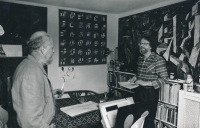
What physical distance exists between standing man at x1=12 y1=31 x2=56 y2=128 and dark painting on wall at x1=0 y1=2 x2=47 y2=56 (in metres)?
2.52

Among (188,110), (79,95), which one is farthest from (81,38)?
(188,110)

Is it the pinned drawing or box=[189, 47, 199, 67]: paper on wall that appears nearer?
box=[189, 47, 199, 67]: paper on wall

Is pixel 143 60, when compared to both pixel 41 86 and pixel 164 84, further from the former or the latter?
pixel 41 86

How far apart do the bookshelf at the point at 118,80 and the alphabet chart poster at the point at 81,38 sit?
1.62 feet

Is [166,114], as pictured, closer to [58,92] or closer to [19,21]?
[58,92]

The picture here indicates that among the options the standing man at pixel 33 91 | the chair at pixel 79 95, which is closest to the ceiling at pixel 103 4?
the chair at pixel 79 95

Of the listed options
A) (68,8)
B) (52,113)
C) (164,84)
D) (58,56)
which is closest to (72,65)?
(58,56)

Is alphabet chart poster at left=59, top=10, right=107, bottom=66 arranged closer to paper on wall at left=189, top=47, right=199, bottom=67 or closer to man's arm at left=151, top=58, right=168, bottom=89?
man's arm at left=151, top=58, right=168, bottom=89

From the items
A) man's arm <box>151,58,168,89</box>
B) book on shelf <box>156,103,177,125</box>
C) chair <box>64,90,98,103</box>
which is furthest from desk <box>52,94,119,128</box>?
book on shelf <box>156,103,177,125</box>

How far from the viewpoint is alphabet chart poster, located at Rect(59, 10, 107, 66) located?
4238mm

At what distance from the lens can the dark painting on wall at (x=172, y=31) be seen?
120 inches

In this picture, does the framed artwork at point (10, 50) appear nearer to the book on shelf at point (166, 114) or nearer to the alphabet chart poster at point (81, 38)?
the alphabet chart poster at point (81, 38)

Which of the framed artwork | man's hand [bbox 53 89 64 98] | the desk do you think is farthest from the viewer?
the framed artwork

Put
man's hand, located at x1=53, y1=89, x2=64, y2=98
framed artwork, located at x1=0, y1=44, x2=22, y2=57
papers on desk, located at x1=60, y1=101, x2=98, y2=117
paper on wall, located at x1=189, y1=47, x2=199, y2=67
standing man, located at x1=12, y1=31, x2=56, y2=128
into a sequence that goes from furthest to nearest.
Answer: framed artwork, located at x1=0, y1=44, x2=22, y2=57
paper on wall, located at x1=189, y1=47, x2=199, y2=67
man's hand, located at x1=53, y1=89, x2=64, y2=98
papers on desk, located at x1=60, y1=101, x2=98, y2=117
standing man, located at x1=12, y1=31, x2=56, y2=128
